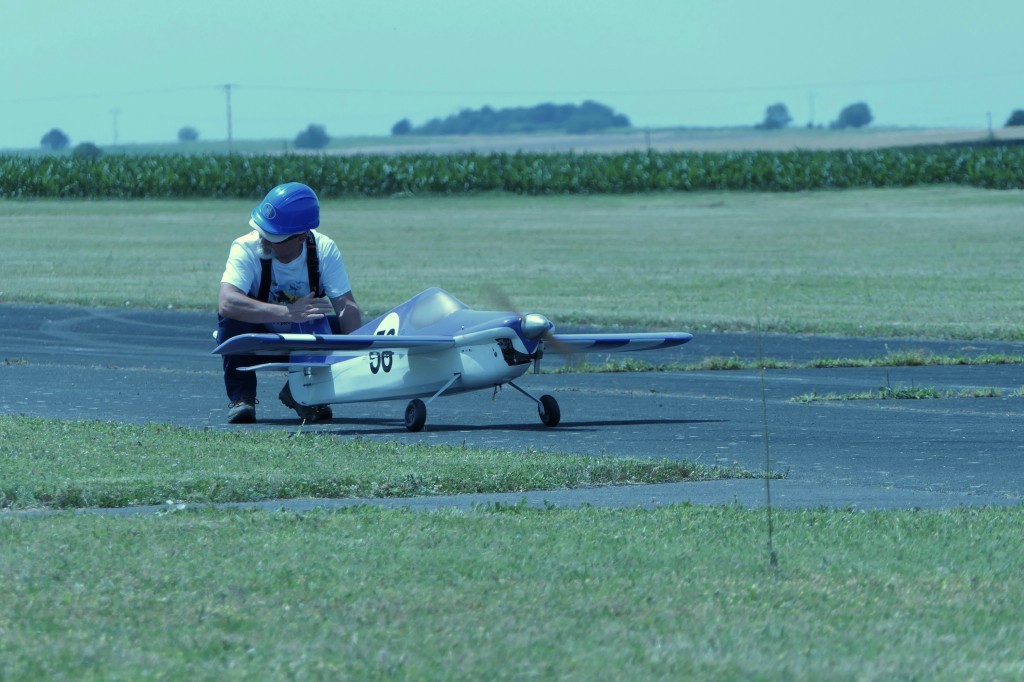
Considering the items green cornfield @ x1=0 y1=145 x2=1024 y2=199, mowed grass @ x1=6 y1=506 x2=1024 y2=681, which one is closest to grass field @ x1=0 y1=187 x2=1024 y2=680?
mowed grass @ x1=6 y1=506 x2=1024 y2=681

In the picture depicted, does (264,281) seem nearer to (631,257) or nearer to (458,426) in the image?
(458,426)

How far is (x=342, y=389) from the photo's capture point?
12555 mm

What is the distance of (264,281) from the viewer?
12.9m

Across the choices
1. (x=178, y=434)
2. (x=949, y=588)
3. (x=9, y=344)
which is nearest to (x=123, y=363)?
(x=9, y=344)

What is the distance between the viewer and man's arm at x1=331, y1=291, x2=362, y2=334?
13.1 metres

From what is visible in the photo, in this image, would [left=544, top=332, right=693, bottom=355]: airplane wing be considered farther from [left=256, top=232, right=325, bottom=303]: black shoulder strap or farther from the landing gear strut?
[left=256, top=232, right=325, bottom=303]: black shoulder strap

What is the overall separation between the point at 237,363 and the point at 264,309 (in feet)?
2.13

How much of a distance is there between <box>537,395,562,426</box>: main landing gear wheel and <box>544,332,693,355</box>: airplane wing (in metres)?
0.38

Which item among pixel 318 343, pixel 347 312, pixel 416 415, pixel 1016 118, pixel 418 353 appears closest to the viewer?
pixel 318 343

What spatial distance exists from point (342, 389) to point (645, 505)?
4724mm

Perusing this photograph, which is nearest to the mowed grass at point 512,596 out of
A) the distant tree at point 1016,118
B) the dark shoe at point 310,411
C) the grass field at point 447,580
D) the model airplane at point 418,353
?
the grass field at point 447,580

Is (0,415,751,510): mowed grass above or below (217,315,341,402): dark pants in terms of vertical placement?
below

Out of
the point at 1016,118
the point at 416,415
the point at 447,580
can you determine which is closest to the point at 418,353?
the point at 416,415

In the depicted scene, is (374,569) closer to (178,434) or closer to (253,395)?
(178,434)
